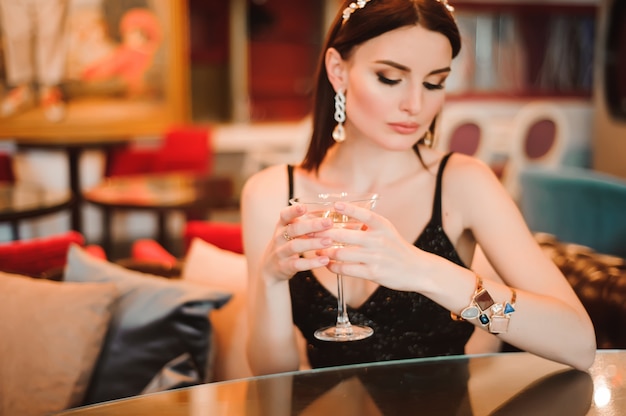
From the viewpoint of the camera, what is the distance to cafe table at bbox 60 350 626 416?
4.48ft

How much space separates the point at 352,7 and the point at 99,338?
101cm

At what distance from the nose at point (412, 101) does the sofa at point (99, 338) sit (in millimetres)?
728

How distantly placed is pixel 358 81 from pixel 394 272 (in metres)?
0.57

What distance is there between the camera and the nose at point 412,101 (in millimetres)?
1707

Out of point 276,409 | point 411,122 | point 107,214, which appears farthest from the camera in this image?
point 107,214

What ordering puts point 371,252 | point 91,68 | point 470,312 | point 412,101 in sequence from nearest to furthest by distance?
point 371,252 → point 470,312 → point 412,101 → point 91,68

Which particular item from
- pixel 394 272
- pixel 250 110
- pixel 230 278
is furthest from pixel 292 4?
pixel 394 272

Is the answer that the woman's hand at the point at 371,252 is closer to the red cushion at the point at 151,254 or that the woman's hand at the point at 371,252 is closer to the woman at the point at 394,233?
the woman at the point at 394,233

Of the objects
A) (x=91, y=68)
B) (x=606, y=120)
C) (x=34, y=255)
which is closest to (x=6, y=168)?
(x=91, y=68)

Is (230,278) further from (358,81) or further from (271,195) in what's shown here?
(358,81)

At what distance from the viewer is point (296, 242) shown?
1397 millimetres

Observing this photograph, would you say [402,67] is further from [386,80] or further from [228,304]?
[228,304]

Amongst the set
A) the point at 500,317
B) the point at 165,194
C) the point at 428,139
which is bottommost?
the point at 165,194

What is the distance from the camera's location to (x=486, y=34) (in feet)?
32.1
